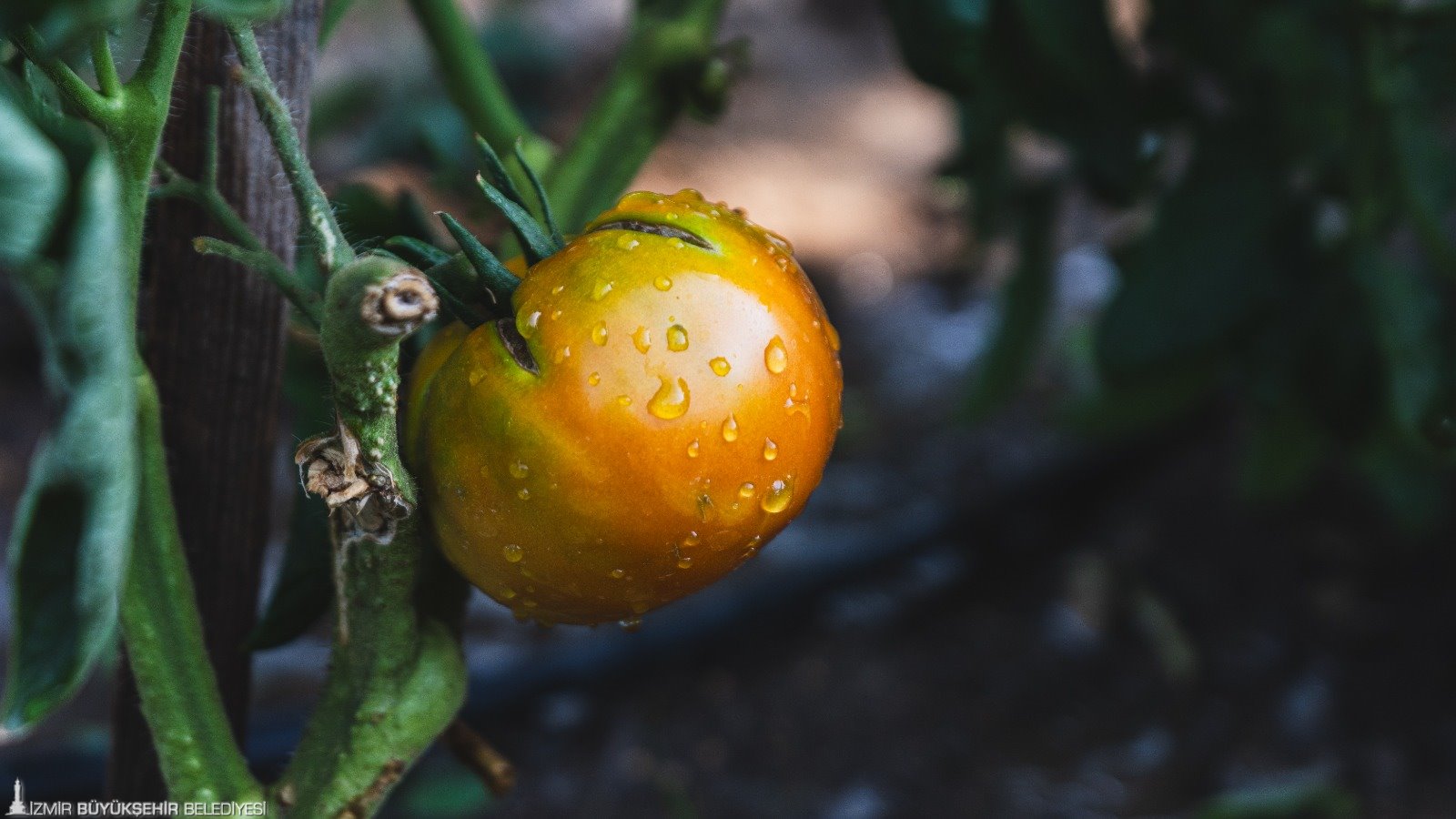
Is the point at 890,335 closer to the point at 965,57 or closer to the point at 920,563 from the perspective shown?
the point at 920,563

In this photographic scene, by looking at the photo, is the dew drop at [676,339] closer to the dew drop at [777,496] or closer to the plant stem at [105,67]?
the dew drop at [777,496]

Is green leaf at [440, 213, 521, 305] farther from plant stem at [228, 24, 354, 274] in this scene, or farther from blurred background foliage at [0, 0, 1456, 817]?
blurred background foliage at [0, 0, 1456, 817]

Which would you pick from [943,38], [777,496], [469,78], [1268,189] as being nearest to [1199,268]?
[1268,189]

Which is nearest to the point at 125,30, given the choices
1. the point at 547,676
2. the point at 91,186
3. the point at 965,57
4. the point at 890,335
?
the point at 91,186

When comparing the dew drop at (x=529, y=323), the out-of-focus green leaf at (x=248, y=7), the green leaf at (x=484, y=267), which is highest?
the green leaf at (x=484, y=267)

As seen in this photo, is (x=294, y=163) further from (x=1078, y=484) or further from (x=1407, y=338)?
(x=1078, y=484)

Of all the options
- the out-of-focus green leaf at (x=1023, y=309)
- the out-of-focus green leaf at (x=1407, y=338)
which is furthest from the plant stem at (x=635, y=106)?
the out-of-focus green leaf at (x=1023, y=309)
